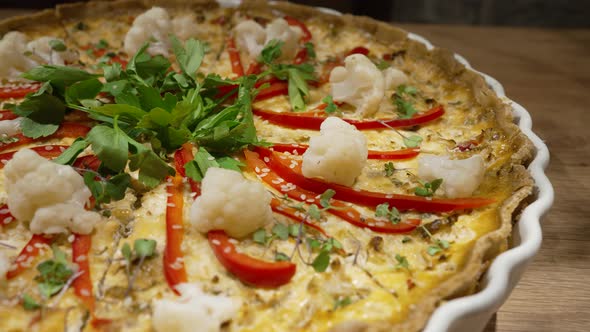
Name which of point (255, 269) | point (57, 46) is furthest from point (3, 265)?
point (57, 46)

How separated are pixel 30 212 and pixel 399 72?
2504mm

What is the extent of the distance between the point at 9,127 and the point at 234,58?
1637 mm

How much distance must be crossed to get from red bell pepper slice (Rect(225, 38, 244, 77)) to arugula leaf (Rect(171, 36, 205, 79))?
0.42 metres

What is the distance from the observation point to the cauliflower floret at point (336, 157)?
2889mm

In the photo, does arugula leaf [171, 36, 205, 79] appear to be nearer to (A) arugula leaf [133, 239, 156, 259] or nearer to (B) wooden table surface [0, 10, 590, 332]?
(A) arugula leaf [133, 239, 156, 259]

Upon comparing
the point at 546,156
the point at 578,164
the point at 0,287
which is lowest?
the point at 578,164

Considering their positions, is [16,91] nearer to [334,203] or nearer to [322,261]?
[334,203]

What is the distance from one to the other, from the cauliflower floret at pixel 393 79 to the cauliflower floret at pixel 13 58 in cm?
243

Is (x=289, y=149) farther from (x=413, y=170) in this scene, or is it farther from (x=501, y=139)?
(x=501, y=139)

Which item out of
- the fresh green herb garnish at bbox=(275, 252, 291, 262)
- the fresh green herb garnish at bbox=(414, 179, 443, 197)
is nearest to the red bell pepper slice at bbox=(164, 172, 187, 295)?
the fresh green herb garnish at bbox=(275, 252, 291, 262)

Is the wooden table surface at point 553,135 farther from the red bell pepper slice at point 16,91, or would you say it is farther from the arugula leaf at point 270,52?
the red bell pepper slice at point 16,91

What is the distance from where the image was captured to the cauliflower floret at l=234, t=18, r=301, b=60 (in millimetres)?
4340

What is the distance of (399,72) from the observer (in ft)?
13.4

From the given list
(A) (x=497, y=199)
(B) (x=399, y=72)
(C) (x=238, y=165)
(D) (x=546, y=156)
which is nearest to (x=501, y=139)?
(D) (x=546, y=156)
